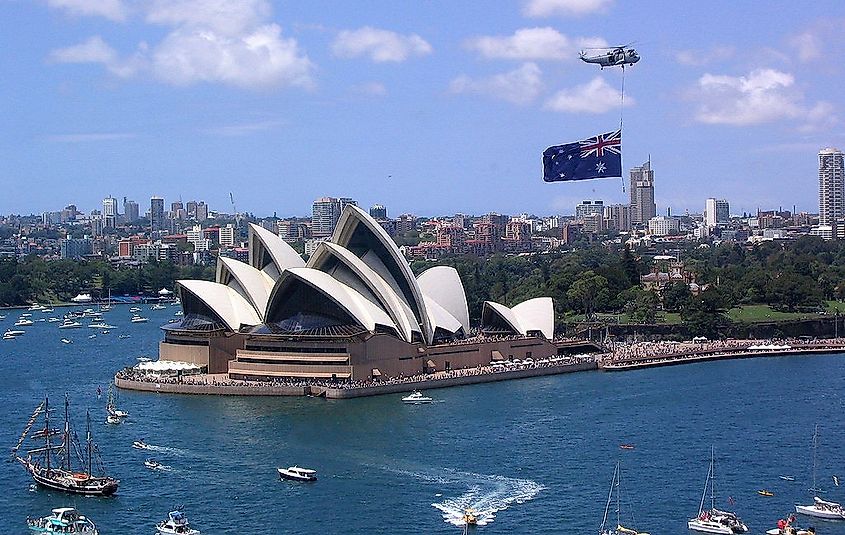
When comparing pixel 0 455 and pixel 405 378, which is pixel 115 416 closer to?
pixel 0 455

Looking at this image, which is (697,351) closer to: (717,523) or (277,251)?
(277,251)

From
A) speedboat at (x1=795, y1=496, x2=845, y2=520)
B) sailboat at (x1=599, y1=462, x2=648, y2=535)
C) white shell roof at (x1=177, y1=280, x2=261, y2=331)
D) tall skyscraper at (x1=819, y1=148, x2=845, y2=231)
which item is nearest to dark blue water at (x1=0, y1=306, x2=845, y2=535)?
sailboat at (x1=599, y1=462, x2=648, y2=535)

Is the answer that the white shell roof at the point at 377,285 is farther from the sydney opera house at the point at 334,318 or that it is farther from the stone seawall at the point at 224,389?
the stone seawall at the point at 224,389

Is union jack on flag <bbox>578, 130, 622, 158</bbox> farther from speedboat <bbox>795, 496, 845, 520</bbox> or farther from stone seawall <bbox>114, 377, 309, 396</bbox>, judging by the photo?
Answer: stone seawall <bbox>114, 377, 309, 396</bbox>

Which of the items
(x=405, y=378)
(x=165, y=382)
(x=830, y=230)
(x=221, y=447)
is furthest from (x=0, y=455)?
(x=830, y=230)

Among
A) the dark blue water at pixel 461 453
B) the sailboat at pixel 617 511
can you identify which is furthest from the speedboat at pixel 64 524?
the sailboat at pixel 617 511

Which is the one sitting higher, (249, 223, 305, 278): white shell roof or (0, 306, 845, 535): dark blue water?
(249, 223, 305, 278): white shell roof
